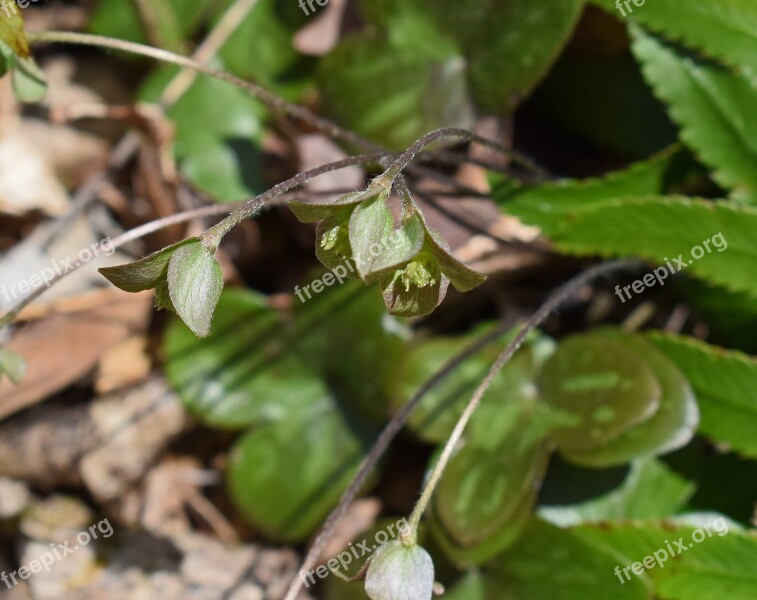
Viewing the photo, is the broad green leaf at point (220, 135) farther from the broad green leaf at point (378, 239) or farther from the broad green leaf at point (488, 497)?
the broad green leaf at point (378, 239)

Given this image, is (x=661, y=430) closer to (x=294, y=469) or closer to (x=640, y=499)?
(x=640, y=499)

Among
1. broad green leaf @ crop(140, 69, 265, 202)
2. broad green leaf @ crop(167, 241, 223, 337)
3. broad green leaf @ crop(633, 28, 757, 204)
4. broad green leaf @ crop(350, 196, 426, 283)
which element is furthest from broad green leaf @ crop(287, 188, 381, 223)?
broad green leaf @ crop(140, 69, 265, 202)

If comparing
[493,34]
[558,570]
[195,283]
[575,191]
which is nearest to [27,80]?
[195,283]

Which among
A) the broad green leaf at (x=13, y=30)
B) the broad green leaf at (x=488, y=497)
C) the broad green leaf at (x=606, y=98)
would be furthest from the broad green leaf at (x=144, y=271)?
the broad green leaf at (x=606, y=98)

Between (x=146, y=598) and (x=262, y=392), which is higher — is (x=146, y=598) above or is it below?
below

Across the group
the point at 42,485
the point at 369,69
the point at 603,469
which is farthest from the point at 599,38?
the point at 42,485

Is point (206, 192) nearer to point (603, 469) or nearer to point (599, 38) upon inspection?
point (599, 38)
